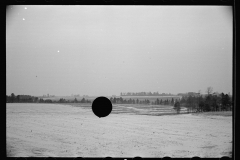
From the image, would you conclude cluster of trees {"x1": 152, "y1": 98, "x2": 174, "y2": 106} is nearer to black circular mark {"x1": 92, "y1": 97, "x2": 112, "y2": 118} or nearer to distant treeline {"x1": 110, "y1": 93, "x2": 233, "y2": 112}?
distant treeline {"x1": 110, "y1": 93, "x2": 233, "y2": 112}

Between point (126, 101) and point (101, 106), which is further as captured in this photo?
point (126, 101)

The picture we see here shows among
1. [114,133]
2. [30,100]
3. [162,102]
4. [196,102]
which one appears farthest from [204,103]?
[30,100]

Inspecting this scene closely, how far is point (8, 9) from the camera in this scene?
6.11 ft

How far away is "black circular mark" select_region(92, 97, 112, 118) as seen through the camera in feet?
6.43

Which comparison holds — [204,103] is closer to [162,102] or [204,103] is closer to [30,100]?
[162,102]

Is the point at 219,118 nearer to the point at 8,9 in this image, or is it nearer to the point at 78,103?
the point at 78,103

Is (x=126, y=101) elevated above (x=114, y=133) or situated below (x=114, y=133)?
above

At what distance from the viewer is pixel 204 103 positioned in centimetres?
213

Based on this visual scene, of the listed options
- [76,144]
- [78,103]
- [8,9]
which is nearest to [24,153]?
[76,144]

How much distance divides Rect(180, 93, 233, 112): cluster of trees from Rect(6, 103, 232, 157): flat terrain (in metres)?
0.09

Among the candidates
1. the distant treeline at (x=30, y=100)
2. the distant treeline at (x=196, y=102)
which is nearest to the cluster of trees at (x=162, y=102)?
the distant treeline at (x=196, y=102)

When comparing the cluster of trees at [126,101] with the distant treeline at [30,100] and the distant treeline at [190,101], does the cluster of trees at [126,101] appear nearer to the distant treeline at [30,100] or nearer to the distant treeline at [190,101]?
the distant treeline at [190,101]

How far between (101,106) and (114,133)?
352 millimetres

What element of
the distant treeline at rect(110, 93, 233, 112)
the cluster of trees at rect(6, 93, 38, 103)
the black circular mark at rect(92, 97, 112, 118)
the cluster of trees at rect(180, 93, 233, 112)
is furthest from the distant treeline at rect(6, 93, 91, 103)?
the cluster of trees at rect(180, 93, 233, 112)
